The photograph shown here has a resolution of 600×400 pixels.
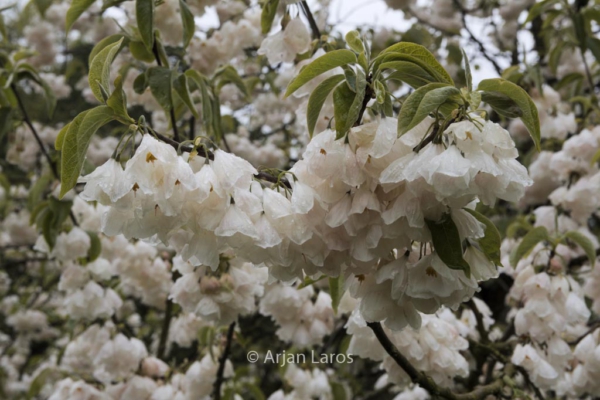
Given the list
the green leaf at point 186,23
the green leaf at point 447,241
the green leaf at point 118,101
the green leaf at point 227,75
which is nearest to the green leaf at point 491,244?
the green leaf at point 447,241

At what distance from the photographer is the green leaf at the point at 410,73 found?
1.24 metres

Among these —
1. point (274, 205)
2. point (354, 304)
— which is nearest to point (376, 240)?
point (274, 205)

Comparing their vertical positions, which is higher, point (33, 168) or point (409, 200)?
point (33, 168)

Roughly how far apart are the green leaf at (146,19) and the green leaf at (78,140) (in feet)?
2.48

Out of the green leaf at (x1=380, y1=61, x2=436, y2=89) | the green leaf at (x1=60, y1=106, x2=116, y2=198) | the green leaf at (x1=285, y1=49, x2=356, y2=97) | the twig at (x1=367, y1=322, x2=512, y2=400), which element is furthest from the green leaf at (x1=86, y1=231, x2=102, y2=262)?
the green leaf at (x1=380, y1=61, x2=436, y2=89)

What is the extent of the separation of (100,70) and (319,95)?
0.46 metres

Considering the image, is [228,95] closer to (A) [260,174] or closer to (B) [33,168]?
(B) [33,168]

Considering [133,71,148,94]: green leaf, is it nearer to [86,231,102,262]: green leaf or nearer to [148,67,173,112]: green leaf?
[148,67,173,112]: green leaf

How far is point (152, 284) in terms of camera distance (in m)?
3.52

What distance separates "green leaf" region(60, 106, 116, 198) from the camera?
1.18 metres

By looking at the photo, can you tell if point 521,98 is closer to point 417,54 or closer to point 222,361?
point 417,54

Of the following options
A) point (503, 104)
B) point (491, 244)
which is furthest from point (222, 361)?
point (503, 104)

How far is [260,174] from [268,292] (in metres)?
1.27

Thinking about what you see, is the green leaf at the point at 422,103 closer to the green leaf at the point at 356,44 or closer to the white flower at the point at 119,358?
the green leaf at the point at 356,44
